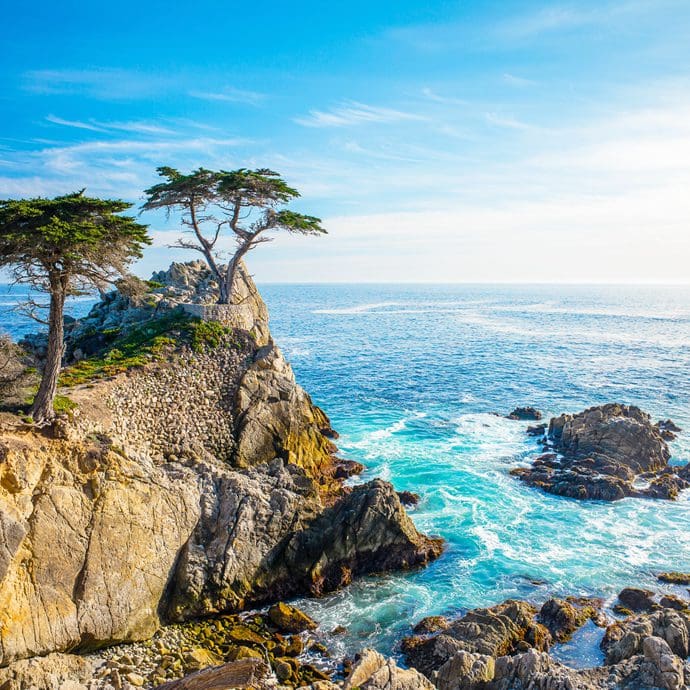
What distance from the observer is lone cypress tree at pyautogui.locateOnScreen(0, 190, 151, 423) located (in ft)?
62.4

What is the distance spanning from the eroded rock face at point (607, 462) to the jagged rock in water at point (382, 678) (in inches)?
802

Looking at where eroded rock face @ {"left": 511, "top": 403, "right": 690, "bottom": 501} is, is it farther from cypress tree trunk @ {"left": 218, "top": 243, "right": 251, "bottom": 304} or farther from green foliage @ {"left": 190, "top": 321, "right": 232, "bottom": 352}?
cypress tree trunk @ {"left": 218, "top": 243, "right": 251, "bottom": 304}

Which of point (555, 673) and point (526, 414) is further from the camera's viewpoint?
point (526, 414)

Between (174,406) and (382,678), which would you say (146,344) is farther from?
(382,678)

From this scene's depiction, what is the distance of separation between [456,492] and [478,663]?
16246mm

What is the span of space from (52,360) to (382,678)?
1672cm

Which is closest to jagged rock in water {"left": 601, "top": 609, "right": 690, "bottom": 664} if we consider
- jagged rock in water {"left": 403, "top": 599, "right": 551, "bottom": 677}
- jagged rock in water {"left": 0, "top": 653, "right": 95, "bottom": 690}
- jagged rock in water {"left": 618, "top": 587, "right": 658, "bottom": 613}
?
jagged rock in water {"left": 618, "top": 587, "right": 658, "bottom": 613}

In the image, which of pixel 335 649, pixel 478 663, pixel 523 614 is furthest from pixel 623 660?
pixel 335 649

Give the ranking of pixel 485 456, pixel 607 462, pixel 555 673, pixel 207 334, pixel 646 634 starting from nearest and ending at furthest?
pixel 555 673 < pixel 646 634 < pixel 207 334 < pixel 607 462 < pixel 485 456

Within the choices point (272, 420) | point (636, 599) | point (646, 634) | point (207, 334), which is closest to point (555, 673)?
point (646, 634)

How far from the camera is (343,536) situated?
75.4 ft

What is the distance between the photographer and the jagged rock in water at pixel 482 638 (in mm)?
17663

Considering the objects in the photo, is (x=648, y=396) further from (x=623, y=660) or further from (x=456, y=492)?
(x=623, y=660)

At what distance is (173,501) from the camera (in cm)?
2089
